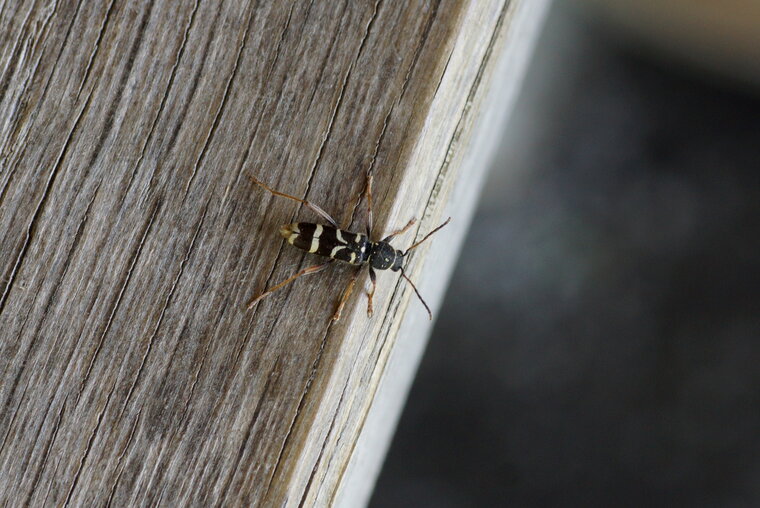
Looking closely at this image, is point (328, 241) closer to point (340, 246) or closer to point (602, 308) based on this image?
point (340, 246)

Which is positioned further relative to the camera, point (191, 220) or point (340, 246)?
point (340, 246)

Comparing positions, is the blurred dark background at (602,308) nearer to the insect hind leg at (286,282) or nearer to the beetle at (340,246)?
the beetle at (340,246)

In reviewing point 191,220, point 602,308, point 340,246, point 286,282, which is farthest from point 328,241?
point 602,308

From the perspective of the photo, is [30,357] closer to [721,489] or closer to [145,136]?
[145,136]

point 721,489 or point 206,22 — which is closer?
point 206,22

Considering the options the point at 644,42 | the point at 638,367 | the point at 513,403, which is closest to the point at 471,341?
the point at 513,403
